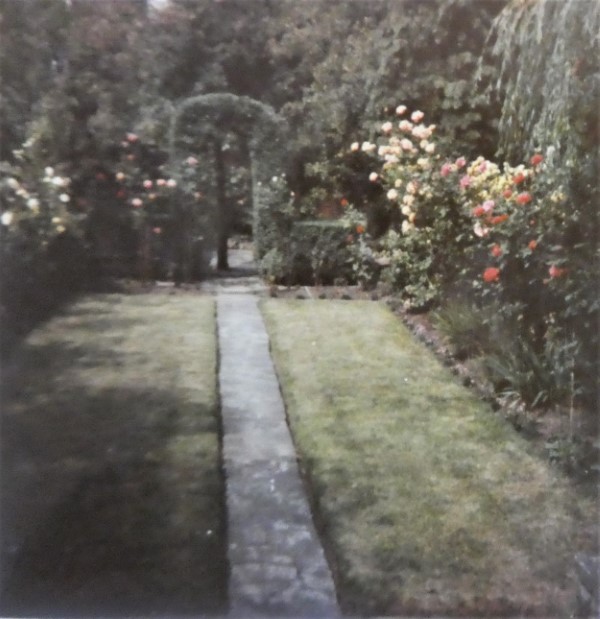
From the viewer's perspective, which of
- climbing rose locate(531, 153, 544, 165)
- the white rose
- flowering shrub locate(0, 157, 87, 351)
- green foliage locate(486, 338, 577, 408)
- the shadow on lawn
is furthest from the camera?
the white rose

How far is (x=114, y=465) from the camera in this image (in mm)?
2684

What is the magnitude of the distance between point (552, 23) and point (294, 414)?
5.47ft

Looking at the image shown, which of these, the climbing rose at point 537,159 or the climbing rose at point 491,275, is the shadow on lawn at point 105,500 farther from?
the climbing rose at point 537,159

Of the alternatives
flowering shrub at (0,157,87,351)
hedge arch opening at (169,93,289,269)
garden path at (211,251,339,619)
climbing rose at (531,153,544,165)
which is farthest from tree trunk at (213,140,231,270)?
climbing rose at (531,153,544,165)

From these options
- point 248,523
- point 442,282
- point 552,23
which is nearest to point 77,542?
point 248,523

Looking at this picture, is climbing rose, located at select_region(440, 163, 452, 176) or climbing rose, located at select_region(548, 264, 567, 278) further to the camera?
climbing rose, located at select_region(440, 163, 452, 176)

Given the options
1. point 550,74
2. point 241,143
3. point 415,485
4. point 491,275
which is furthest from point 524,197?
point 415,485

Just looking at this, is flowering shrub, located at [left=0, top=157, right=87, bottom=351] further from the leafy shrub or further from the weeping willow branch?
the weeping willow branch

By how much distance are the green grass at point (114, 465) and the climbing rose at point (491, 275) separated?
119cm

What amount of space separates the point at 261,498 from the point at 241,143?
136cm

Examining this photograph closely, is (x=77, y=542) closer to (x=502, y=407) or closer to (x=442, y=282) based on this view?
(x=502, y=407)

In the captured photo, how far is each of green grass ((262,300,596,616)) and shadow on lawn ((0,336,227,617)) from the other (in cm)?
38

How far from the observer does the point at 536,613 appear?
92.4 inches

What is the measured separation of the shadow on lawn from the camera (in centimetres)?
237
